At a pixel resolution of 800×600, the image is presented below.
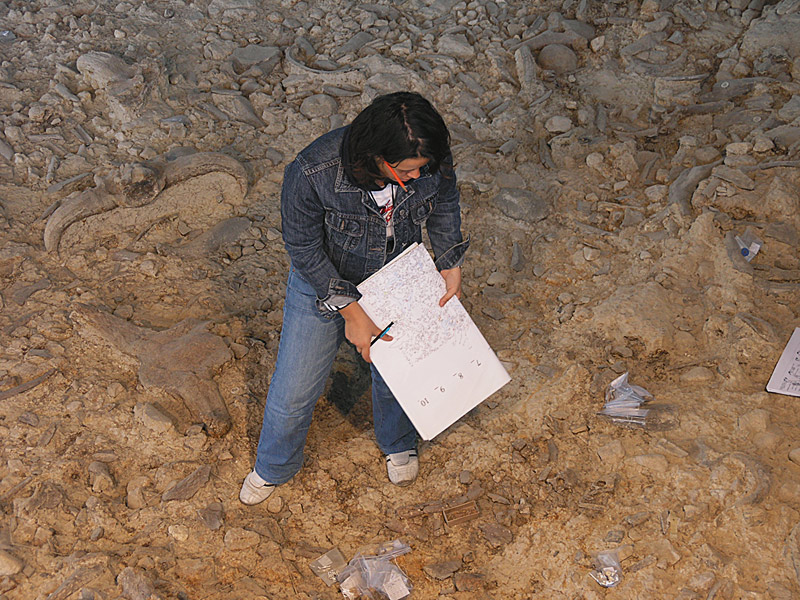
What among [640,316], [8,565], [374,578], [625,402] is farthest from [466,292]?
[8,565]

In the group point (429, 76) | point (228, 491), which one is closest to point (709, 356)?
point (228, 491)

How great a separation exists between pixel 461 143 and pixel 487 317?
141 cm

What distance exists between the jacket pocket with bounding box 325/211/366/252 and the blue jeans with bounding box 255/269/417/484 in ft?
0.66

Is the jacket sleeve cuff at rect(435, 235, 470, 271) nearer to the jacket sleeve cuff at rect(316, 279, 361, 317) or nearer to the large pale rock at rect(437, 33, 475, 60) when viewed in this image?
the jacket sleeve cuff at rect(316, 279, 361, 317)

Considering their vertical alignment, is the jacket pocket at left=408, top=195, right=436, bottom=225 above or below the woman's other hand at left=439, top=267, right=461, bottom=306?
above

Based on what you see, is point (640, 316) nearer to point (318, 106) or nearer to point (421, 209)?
point (421, 209)

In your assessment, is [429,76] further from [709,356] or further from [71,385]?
[71,385]

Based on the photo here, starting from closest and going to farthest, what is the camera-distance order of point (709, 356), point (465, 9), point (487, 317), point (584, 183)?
point (709, 356) → point (487, 317) → point (584, 183) → point (465, 9)

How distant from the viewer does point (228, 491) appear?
9.55 ft

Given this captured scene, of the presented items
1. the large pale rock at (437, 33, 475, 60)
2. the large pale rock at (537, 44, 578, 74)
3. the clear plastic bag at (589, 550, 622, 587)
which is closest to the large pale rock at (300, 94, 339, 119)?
the large pale rock at (437, 33, 475, 60)

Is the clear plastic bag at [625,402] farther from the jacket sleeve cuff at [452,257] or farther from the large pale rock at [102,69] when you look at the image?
the large pale rock at [102,69]

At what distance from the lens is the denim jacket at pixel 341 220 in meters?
2.20

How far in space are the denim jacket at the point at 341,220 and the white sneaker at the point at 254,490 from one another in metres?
0.86

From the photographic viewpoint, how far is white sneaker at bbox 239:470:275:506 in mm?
2855
